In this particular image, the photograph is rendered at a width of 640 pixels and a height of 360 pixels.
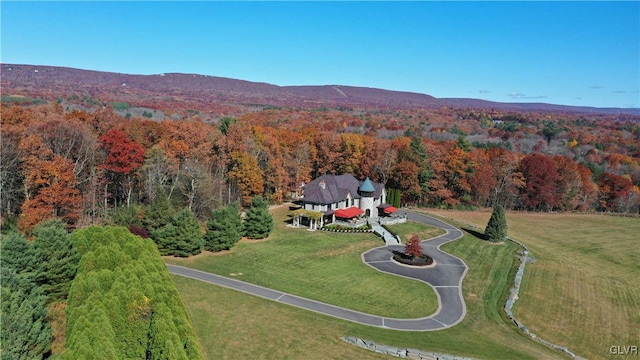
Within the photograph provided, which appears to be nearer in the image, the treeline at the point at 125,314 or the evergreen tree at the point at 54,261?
the treeline at the point at 125,314

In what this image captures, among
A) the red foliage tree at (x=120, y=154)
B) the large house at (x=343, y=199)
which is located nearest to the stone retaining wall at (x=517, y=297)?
the large house at (x=343, y=199)

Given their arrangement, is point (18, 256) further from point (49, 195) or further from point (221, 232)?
point (221, 232)

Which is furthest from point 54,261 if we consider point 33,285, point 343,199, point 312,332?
point 343,199

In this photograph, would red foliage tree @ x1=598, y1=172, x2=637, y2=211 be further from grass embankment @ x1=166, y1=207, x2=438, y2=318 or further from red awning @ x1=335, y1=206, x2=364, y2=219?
grass embankment @ x1=166, y1=207, x2=438, y2=318

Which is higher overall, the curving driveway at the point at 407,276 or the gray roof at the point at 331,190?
the gray roof at the point at 331,190

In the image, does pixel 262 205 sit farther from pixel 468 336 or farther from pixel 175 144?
pixel 468 336

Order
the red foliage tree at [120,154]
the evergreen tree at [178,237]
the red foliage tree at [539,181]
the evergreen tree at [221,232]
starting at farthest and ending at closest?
the red foliage tree at [539,181] < the red foliage tree at [120,154] < the evergreen tree at [221,232] < the evergreen tree at [178,237]

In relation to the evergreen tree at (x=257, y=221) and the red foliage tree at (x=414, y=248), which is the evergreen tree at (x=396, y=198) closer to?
the red foliage tree at (x=414, y=248)
